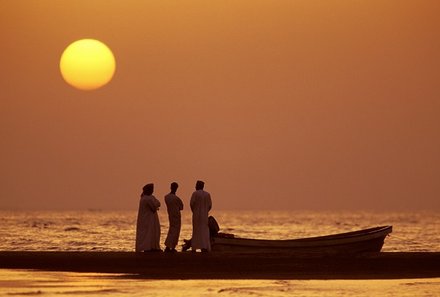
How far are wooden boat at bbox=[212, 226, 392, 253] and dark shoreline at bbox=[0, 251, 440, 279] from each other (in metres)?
0.97

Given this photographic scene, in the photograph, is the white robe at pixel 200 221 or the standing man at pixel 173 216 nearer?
the standing man at pixel 173 216

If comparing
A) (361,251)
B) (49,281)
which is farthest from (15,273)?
(361,251)

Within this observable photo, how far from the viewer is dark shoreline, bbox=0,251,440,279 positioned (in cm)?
2810

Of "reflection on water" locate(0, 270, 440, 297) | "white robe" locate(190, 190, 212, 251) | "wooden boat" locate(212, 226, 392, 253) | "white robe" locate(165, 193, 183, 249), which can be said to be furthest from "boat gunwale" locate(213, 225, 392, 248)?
"reflection on water" locate(0, 270, 440, 297)

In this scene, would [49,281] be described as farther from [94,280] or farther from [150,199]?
[150,199]

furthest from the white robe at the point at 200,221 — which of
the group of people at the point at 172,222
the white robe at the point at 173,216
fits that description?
the white robe at the point at 173,216

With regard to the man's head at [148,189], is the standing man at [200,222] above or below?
below

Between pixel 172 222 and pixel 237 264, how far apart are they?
418 cm

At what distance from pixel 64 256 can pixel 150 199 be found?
297 centimetres

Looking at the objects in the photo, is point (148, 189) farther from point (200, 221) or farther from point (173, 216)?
point (200, 221)

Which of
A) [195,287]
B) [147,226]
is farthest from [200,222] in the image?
[195,287]

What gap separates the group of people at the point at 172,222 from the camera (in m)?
33.7

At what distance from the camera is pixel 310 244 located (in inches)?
1357

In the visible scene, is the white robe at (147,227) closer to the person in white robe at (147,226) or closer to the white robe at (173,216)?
the person in white robe at (147,226)
